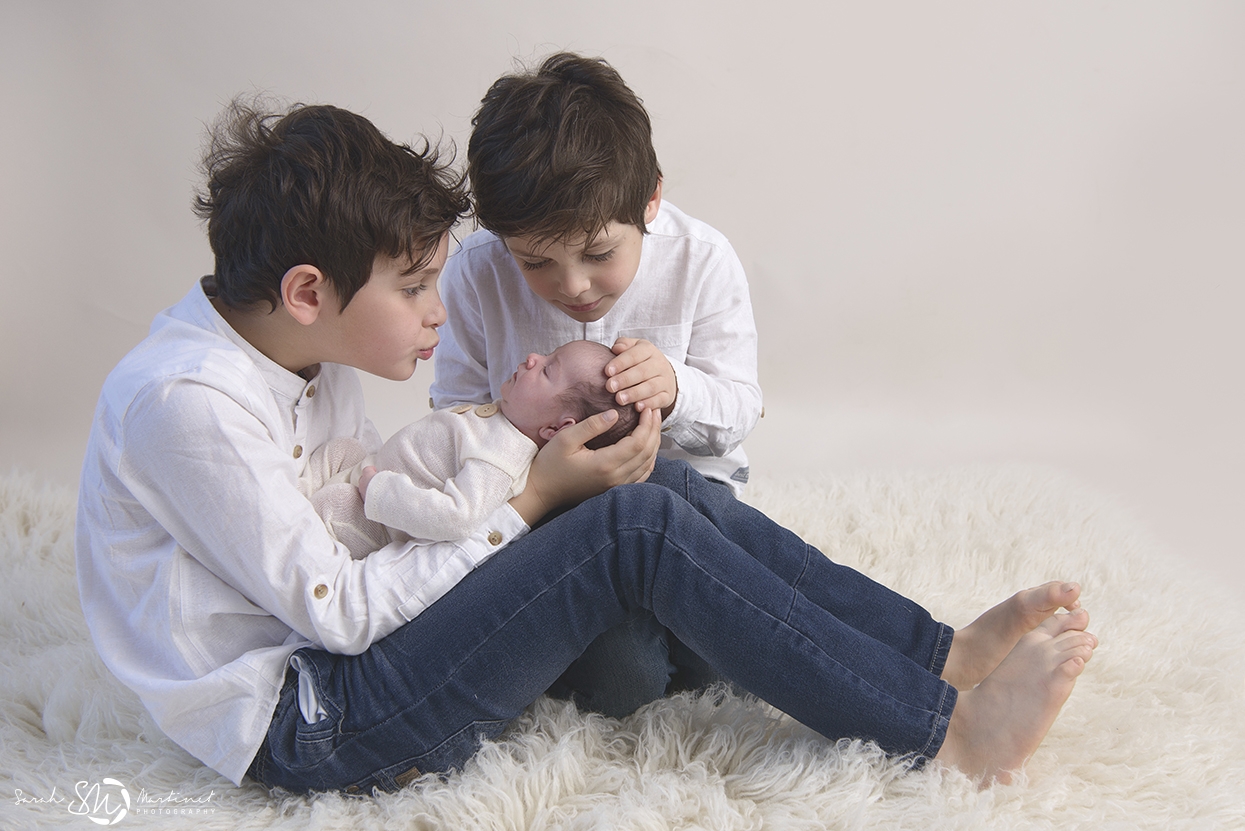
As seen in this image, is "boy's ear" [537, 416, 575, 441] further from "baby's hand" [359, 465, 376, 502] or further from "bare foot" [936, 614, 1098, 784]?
"bare foot" [936, 614, 1098, 784]

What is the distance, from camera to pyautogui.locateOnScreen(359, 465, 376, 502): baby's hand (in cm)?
131

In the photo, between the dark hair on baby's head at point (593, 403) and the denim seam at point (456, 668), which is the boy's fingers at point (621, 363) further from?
the denim seam at point (456, 668)

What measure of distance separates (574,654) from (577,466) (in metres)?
0.25

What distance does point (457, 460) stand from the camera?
1.34 metres

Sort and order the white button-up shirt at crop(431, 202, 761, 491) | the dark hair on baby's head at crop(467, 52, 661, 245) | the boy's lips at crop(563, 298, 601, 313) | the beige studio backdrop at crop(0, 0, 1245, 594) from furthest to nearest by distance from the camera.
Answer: the beige studio backdrop at crop(0, 0, 1245, 594), the white button-up shirt at crop(431, 202, 761, 491), the boy's lips at crop(563, 298, 601, 313), the dark hair on baby's head at crop(467, 52, 661, 245)

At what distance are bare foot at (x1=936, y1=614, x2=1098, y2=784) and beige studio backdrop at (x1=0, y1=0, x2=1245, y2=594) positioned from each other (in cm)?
123

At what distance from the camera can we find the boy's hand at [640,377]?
1.36m

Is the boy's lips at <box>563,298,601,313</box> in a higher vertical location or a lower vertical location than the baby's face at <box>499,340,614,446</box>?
higher

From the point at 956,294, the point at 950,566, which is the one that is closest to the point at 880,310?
the point at 956,294

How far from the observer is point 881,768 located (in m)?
1.22

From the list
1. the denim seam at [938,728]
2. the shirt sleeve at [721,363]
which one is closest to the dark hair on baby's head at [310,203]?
the shirt sleeve at [721,363]

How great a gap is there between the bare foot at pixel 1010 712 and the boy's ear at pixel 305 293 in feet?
3.18

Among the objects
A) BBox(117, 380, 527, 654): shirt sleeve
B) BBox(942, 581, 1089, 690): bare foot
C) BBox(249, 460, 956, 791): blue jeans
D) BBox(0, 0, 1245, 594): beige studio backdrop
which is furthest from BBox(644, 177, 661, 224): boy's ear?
BBox(0, 0, 1245, 594): beige studio backdrop

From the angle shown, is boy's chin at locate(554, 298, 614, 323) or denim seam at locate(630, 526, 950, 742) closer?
denim seam at locate(630, 526, 950, 742)
